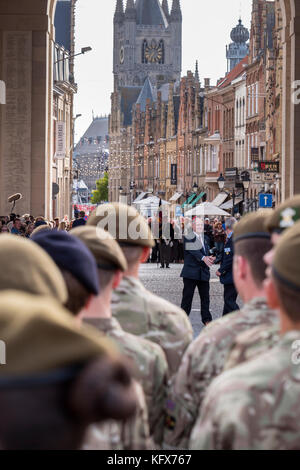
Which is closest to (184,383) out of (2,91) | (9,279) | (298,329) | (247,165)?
(298,329)

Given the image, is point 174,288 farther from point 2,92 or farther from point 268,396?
point 268,396

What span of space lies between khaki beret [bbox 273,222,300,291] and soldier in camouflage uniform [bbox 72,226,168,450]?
102 centimetres

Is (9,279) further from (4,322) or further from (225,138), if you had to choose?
(225,138)

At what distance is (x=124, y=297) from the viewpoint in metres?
4.47

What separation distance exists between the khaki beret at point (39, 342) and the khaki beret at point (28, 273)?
242mm

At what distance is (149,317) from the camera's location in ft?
14.7

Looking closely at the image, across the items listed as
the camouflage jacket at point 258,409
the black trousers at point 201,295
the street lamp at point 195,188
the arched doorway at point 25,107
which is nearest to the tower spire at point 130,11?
the street lamp at point 195,188

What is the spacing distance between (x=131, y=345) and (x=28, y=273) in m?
1.50

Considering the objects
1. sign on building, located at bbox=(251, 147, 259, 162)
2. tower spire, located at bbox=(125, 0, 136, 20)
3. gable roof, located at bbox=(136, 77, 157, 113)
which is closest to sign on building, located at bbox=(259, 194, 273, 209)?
sign on building, located at bbox=(251, 147, 259, 162)

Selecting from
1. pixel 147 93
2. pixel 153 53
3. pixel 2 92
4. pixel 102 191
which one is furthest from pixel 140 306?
pixel 153 53

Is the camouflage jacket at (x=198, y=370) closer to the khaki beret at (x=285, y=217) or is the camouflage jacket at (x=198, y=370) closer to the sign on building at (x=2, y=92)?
the khaki beret at (x=285, y=217)

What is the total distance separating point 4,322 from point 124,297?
2.68m

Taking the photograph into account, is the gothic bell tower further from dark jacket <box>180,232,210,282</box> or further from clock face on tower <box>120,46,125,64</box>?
dark jacket <box>180,232,210,282</box>

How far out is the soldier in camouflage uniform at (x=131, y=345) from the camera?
356 centimetres
